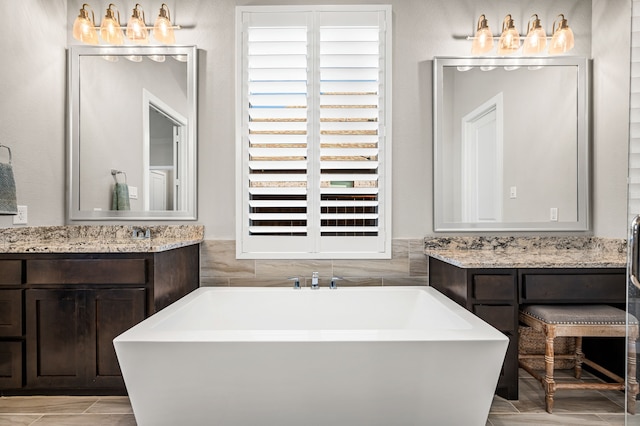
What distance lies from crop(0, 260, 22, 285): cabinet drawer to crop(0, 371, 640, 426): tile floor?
2.11 feet

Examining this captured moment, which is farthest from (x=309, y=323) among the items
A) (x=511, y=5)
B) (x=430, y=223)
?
(x=511, y=5)

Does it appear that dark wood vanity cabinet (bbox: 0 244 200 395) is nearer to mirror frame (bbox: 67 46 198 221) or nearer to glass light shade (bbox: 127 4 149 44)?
mirror frame (bbox: 67 46 198 221)

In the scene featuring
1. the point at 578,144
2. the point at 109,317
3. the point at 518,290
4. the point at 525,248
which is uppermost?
the point at 578,144

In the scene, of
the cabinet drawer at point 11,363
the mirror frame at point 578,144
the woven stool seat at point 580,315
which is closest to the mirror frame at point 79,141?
the cabinet drawer at point 11,363

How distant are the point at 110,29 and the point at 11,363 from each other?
208cm

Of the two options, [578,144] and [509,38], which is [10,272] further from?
[578,144]

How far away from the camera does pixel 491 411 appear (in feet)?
6.50

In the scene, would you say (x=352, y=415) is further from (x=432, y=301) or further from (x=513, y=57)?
(x=513, y=57)

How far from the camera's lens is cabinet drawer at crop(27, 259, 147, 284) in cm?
205

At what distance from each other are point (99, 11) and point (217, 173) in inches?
55.1

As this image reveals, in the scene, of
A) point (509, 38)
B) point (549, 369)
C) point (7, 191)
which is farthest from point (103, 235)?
point (509, 38)

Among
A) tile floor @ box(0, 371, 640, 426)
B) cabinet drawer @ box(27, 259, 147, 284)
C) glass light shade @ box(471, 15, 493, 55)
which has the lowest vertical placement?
tile floor @ box(0, 371, 640, 426)

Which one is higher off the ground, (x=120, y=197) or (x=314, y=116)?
(x=314, y=116)

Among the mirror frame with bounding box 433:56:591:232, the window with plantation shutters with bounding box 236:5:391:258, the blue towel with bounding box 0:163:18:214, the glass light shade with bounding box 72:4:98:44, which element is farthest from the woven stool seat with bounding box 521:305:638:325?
the glass light shade with bounding box 72:4:98:44
